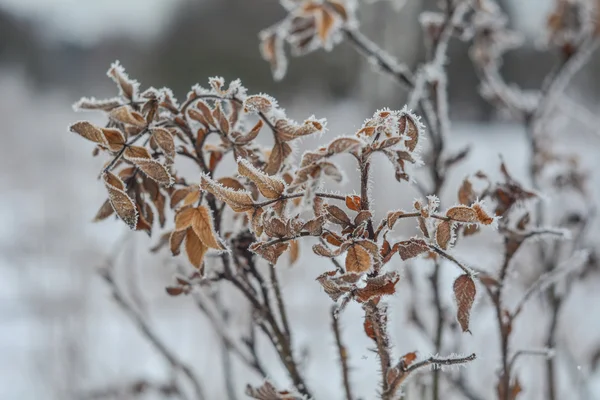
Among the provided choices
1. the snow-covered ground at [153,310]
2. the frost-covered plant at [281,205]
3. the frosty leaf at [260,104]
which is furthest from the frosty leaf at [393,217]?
the snow-covered ground at [153,310]

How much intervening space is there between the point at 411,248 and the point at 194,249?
0.16 m

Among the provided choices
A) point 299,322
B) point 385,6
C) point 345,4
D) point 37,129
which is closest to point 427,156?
point 345,4

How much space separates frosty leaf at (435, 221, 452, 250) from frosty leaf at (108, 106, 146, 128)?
0.23m

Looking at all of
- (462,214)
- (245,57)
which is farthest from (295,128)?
(245,57)

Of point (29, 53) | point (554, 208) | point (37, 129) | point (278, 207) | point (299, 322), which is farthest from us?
point (29, 53)

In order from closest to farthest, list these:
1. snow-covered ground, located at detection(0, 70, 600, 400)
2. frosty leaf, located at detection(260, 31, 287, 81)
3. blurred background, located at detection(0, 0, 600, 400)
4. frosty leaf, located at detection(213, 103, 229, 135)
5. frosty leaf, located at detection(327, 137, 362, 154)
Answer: frosty leaf, located at detection(327, 137, 362, 154), frosty leaf, located at detection(213, 103, 229, 135), frosty leaf, located at detection(260, 31, 287, 81), snow-covered ground, located at detection(0, 70, 600, 400), blurred background, located at detection(0, 0, 600, 400)

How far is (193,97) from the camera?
0.47 metres

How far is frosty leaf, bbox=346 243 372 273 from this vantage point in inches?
15.4

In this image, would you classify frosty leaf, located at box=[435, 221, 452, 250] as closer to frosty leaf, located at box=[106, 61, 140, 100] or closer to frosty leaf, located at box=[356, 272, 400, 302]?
frosty leaf, located at box=[356, 272, 400, 302]

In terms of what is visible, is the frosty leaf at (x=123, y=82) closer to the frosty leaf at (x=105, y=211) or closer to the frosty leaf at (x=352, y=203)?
the frosty leaf at (x=105, y=211)

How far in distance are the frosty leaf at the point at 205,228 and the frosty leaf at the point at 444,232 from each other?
15 cm

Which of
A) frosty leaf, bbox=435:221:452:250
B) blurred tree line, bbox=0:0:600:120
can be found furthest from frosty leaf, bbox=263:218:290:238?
blurred tree line, bbox=0:0:600:120

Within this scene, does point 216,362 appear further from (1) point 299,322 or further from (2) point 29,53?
(2) point 29,53

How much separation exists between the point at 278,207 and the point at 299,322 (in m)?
2.23
